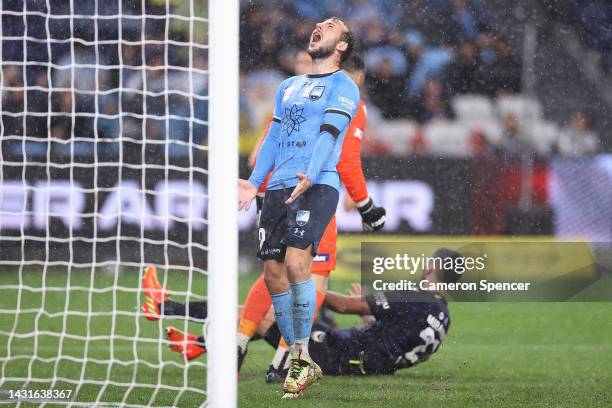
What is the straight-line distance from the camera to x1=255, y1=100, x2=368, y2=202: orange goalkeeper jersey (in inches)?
177

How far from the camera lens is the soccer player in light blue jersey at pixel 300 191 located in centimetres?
419

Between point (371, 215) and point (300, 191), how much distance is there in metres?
0.79

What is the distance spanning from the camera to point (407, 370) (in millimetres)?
4953

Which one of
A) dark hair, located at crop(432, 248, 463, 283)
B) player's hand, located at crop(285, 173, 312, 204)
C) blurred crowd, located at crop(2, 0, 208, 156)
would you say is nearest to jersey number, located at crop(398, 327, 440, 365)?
dark hair, located at crop(432, 248, 463, 283)

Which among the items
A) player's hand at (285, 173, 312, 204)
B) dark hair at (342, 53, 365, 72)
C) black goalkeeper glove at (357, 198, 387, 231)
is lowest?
black goalkeeper glove at (357, 198, 387, 231)

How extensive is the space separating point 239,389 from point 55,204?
2.99 meters

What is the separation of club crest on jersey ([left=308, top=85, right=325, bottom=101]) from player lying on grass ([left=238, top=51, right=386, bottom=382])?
0.26 m

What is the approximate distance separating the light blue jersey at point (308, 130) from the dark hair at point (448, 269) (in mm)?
1055

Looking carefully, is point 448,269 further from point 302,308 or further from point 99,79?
point 99,79

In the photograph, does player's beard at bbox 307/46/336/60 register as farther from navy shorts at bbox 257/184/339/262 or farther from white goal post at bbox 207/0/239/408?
white goal post at bbox 207/0/239/408

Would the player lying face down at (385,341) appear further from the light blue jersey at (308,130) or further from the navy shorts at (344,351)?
the light blue jersey at (308,130)

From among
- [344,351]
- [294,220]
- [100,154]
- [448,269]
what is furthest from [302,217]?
[100,154]

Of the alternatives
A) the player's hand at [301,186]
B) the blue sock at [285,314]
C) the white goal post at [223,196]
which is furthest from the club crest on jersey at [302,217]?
the white goal post at [223,196]

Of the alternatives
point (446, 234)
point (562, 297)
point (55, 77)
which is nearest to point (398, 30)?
point (446, 234)
